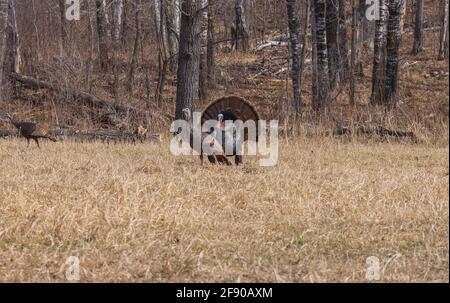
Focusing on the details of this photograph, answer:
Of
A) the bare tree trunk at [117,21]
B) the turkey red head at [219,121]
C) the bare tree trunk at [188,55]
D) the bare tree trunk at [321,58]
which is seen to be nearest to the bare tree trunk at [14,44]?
the bare tree trunk at [117,21]

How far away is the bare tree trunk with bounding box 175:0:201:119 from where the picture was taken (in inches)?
492

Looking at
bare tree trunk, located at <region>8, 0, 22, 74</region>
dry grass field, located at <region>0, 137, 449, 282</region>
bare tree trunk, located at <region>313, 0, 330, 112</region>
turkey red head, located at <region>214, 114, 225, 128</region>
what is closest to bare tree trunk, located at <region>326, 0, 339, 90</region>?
bare tree trunk, located at <region>313, 0, 330, 112</region>

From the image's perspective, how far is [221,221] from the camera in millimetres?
5848

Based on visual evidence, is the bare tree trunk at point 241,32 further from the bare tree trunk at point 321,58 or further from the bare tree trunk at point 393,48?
the bare tree trunk at point 393,48

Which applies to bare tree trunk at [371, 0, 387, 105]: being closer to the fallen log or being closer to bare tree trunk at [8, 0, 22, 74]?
the fallen log

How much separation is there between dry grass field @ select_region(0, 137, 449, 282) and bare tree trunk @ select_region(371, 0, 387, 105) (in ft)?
23.4

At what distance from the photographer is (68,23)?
23.5 meters

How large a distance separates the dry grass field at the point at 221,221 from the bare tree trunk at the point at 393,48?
6277mm

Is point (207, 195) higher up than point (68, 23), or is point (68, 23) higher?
point (68, 23)

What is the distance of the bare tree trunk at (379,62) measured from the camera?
1611 cm
